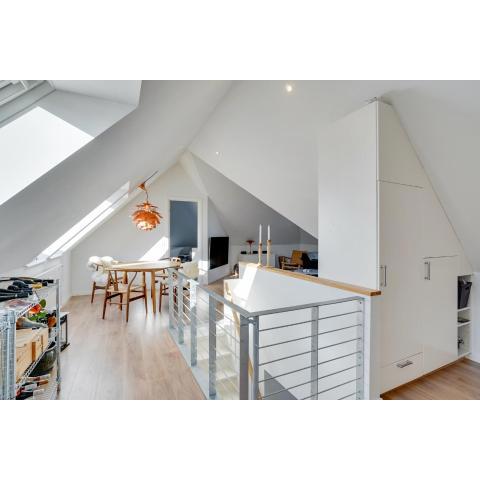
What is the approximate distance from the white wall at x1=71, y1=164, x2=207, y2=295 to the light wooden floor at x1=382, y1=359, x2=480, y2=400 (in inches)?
188

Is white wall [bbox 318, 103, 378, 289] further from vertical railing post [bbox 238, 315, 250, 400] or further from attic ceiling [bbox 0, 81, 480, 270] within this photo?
vertical railing post [bbox 238, 315, 250, 400]

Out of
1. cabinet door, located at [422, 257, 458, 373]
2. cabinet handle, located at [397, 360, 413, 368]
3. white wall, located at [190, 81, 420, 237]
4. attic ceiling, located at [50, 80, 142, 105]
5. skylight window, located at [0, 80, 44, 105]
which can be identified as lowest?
cabinet handle, located at [397, 360, 413, 368]

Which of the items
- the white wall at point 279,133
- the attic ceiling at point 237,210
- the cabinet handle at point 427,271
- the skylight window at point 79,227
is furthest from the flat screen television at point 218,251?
the cabinet handle at point 427,271

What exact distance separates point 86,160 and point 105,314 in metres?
2.90

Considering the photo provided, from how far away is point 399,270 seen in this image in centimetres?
202

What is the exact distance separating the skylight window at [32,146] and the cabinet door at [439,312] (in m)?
2.79

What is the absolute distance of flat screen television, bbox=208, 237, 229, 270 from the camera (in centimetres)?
619

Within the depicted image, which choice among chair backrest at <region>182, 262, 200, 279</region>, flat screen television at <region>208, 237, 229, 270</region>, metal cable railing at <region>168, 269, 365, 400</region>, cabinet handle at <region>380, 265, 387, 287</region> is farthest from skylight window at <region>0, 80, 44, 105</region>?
flat screen television at <region>208, 237, 229, 270</region>

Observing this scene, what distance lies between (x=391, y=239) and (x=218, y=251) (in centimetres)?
480

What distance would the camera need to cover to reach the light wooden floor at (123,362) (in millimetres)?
1953

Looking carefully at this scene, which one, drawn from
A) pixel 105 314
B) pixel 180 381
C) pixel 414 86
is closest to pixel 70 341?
pixel 105 314
